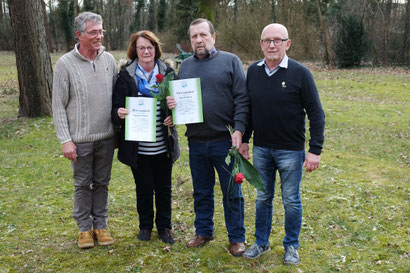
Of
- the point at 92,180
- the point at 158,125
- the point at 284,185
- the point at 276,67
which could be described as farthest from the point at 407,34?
the point at 92,180

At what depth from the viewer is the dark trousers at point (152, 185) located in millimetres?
4043

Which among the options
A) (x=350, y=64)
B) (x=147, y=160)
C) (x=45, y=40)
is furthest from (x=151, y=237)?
(x=350, y=64)

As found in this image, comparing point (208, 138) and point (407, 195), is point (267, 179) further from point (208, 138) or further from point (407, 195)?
point (407, 195)

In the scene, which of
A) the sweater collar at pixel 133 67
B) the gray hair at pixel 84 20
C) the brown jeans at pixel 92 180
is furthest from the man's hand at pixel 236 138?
the gray hair at pixel 84 20

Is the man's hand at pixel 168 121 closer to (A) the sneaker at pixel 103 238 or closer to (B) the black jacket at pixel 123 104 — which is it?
(B) the black jacket at pixel 123 104

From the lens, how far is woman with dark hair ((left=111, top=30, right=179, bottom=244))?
3.81 m

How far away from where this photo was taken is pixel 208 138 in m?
3.81

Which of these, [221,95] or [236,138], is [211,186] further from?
[221,95]

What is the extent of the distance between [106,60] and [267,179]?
198 centimetres

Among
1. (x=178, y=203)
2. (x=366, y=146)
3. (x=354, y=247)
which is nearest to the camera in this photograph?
(x=354, y=247)

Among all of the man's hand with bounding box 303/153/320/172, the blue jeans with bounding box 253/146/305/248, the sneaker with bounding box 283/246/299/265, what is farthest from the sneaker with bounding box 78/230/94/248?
the man's hand with bounding box 303/153/320/172

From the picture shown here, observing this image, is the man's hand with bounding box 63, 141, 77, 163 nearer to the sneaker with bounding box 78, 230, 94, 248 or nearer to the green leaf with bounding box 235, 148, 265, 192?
the sneaker with bounding box 78, 230, 94, 248

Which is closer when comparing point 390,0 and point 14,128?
point 14,128

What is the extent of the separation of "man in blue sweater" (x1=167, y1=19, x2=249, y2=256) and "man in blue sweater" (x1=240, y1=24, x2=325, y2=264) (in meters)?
0.15
